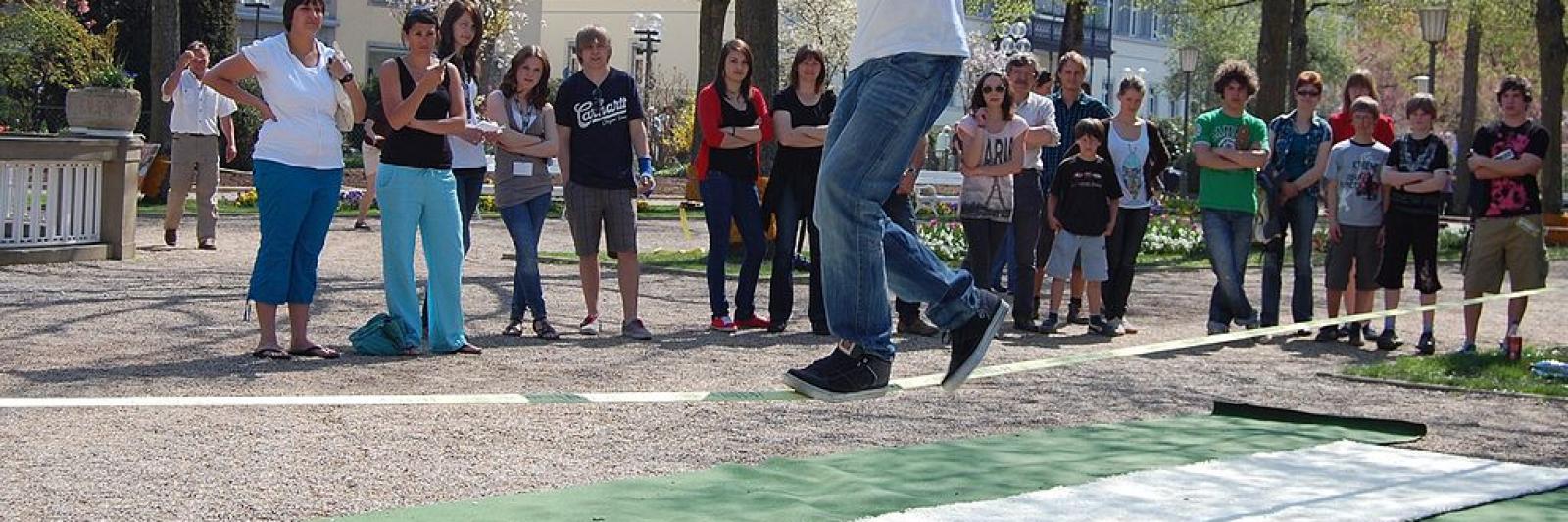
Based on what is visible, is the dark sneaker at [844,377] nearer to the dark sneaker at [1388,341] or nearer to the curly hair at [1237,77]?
the curly hair at [1237,77]

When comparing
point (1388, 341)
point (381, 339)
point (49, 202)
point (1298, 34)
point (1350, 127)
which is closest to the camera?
point (381, 339)

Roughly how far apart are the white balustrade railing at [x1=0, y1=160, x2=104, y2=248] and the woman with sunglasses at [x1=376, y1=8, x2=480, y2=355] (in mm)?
6442

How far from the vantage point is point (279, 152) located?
30.8 feet

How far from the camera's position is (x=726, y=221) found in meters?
11.8

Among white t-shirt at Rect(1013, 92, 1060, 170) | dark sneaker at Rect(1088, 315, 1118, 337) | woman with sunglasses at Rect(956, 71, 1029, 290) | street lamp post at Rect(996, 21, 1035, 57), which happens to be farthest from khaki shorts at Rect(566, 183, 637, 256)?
street lamp post at Rect(996, 21, 1035, 57)

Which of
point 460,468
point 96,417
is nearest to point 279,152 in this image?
point 96,417

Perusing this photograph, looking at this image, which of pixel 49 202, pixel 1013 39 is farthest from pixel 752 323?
pixel 1013 39

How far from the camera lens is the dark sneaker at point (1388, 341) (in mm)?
12695

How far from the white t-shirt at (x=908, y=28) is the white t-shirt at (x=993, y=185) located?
20.5 feet

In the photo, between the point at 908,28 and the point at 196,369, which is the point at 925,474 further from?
the point at 196,369

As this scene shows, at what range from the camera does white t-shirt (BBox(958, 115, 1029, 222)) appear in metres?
12.5

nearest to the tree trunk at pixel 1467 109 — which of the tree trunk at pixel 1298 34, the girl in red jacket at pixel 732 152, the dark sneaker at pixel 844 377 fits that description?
the tree trunk at pixel 1298 34

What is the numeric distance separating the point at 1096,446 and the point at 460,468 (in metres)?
2.43

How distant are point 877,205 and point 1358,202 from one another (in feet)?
24.1
